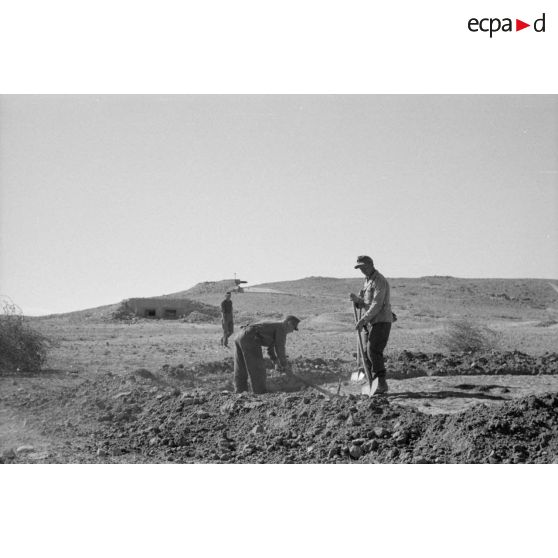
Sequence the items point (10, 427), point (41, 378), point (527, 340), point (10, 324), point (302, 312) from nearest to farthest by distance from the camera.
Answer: point (10, 427) → point (41, 378) → point (10, 324) → point (527, 340) → point (302, 312)

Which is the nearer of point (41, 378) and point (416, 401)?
point (416, 401)

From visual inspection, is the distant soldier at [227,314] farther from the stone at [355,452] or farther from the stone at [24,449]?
the stone at [355,452]

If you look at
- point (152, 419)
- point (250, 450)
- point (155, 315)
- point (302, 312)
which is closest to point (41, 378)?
point (152, 419)

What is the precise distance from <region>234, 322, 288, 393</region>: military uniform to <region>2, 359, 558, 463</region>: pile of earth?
35cm

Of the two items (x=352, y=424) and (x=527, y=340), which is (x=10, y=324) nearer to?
(x=352, y=424)

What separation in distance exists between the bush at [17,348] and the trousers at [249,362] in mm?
4776

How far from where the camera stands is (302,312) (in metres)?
37.0

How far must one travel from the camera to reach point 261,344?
32.2 feet

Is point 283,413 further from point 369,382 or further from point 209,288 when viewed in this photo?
point 209,288

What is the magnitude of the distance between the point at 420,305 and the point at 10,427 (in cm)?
3593

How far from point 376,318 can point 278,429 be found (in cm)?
181

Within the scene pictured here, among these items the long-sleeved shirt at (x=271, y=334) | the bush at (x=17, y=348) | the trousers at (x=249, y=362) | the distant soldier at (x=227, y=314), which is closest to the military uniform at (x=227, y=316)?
the distant soldier at (x=227, y=314)

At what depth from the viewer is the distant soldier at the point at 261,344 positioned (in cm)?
959

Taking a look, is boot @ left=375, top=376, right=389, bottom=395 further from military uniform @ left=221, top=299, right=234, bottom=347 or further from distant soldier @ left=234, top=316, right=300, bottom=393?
military uniform @ left=221, top=299, right=234, bottom=347
